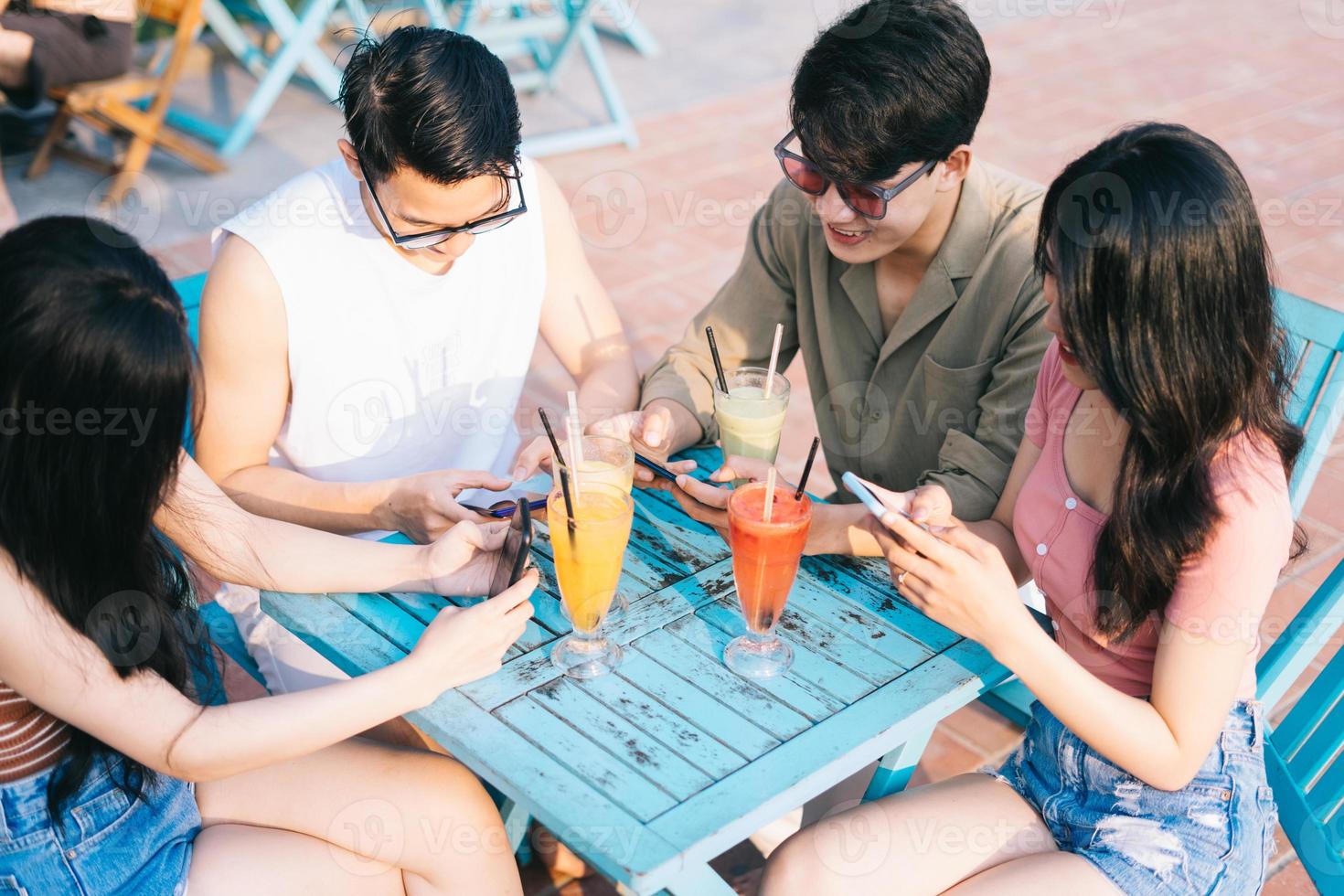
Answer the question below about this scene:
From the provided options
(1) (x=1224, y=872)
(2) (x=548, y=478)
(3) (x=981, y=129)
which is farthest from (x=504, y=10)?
(1) (x=1224, y=872)

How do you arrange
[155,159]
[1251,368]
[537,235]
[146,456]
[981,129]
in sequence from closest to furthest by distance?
[146,456] < [1251,368] < [537,235] < [155,159] < [981,129]

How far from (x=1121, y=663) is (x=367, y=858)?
1250 mm

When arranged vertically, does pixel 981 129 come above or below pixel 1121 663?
below

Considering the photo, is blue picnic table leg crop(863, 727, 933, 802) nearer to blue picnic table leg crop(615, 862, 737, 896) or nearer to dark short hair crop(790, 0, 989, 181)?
blue picnic table leg crop(615, 862, 737, 896)

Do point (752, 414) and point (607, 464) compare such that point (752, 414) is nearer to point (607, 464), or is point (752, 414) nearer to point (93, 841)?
point (607, 464)

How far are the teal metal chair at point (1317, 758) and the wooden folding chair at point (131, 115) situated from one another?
5.08m

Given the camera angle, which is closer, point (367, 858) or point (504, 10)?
point (367, 858)

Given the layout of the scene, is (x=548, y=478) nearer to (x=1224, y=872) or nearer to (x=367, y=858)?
(x=367, y=858)

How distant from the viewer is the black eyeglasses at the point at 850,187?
7.29 feet

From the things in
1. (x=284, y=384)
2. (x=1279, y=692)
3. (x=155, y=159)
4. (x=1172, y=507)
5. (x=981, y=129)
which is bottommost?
(x=155, y=159)

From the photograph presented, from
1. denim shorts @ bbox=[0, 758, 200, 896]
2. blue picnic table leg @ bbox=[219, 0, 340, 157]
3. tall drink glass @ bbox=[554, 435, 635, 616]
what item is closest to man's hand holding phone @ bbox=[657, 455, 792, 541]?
tall drink glass @ bbox=[554, 435, 635, 616]

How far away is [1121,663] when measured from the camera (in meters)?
1.95

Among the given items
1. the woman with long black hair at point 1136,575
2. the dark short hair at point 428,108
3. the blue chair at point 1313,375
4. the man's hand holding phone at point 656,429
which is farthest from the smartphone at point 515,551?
the blue chair at point 1313,375

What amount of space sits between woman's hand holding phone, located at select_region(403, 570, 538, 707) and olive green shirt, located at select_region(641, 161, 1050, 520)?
841 mm
